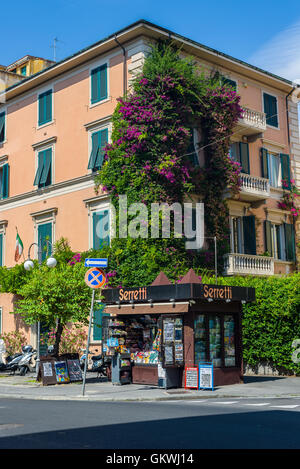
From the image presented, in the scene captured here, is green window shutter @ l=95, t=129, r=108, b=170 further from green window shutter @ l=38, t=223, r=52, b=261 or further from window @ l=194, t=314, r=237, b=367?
window @ l=194, t=314, r=237, b=367

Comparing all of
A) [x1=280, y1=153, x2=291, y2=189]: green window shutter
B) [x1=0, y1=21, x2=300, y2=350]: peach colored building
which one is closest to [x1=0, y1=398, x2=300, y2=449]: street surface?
[x1=0, y1=21, x2=300, y2=350]: peach colored building

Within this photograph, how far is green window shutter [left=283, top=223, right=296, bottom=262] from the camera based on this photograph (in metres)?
30.2

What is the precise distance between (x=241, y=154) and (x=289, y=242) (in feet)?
16.9

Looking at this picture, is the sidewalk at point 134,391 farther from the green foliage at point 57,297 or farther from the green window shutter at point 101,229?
the green window shutter at point 101,229

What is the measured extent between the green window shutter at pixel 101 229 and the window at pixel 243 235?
20.0ft

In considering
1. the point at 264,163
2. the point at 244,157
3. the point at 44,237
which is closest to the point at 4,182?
the point at 44,237

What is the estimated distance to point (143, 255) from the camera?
24500 mm

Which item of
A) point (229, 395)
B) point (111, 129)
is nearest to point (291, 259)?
point (111, 129)

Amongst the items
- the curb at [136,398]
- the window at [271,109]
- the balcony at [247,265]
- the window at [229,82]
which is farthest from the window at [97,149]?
the curb at [136,398]

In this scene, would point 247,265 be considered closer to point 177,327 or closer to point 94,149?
point 94,149

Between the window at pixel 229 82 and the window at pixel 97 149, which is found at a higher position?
the window at pixel 229 82

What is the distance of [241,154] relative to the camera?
29.3m

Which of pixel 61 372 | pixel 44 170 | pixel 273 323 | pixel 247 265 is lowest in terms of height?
pixel 61 372

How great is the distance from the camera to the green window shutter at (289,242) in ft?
98.9
